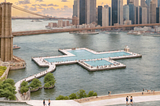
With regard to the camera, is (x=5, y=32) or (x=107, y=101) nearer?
Result: (x=107, y=101)

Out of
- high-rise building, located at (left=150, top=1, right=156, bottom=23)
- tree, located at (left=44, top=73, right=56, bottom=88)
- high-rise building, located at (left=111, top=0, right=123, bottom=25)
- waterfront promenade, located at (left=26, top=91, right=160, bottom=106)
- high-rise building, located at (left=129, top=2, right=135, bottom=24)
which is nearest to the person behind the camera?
waterfront promenade, located at (left=26, top=91, right=160, bottom=106)

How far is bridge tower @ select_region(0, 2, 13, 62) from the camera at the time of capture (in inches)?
1031

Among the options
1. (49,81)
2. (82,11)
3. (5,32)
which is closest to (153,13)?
(82,11)

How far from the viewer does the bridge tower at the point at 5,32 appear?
85.9 ft

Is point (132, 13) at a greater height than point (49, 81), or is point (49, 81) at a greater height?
point (132, 13)

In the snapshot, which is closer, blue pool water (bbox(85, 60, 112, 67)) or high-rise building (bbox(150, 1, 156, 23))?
blue pool water (bbox(85, 60, 112, 67))

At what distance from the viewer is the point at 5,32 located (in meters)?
26.5

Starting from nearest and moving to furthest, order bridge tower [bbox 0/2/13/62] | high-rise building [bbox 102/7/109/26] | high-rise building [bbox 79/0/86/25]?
bridge tower [bbox 0/2/13/62]
high-rise building [bbox 102/7/109/26]
high-rise building [bbox 79/0/86/25]

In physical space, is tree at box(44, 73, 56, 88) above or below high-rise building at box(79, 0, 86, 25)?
below

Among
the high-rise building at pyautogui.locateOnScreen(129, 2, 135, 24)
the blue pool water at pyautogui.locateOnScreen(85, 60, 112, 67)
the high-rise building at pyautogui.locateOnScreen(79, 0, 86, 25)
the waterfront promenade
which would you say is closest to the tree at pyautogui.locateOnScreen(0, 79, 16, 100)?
the waterfront promenade

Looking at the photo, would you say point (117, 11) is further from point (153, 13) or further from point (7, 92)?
point (7, 92)

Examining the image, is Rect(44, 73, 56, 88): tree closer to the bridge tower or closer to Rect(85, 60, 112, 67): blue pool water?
Rect(85, 60, 112, 67): blue pool water

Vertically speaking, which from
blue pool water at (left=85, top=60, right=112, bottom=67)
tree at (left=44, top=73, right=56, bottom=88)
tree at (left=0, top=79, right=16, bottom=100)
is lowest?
tree at (left=44, top=73, right=56, bottom=88)

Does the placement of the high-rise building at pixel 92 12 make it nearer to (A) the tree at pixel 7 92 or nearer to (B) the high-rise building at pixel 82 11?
(B) the high-rise building at pixel 82 11
